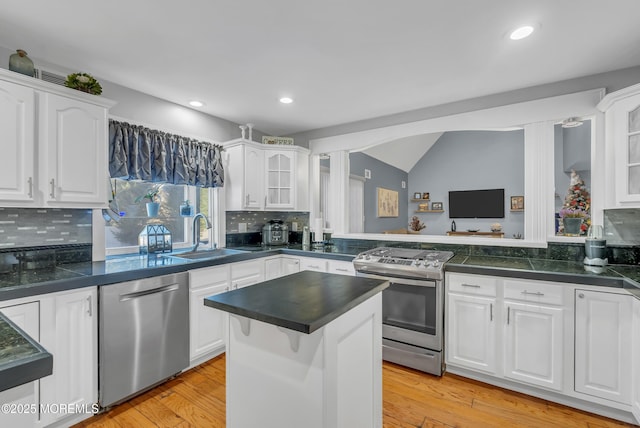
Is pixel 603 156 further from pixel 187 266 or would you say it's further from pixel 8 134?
pixel 8 134

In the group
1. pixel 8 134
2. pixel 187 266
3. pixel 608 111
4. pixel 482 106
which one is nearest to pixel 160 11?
pixel 8 134

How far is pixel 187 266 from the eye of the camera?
2.45 metres

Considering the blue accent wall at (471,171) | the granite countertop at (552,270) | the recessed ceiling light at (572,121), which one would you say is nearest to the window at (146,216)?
the granite countertop at (552,270)

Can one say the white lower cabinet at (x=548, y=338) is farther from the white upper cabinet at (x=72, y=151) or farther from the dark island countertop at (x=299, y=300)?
the white upper cabinet at (x=72, y=151)

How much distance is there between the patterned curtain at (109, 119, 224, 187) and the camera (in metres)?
2.53

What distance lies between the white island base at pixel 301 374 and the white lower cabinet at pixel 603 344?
158cm

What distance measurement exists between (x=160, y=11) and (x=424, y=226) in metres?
6.49

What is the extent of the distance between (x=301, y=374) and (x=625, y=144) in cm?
268

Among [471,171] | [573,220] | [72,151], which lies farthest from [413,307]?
[471,171]

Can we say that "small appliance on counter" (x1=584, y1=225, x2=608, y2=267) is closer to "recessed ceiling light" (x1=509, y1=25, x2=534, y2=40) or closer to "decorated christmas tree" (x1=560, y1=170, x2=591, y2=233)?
"decorated christmas tree" (x1=560, y1=170, x2=591, y2=233)

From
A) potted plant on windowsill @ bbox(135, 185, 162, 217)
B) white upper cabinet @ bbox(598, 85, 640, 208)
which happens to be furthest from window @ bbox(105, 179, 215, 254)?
white upper cabinet @ bbox(598, 85, 640, 208)

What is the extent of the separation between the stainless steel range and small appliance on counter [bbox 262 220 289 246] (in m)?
1.37

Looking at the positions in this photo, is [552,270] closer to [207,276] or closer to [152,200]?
[207,276]

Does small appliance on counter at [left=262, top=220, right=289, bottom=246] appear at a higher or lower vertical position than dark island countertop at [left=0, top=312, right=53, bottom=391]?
higher
